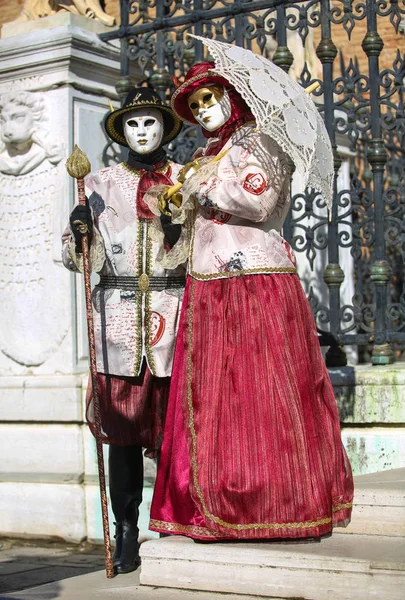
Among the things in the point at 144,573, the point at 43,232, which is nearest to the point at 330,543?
the point at 144,573

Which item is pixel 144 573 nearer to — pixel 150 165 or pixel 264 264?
pixel 264 264

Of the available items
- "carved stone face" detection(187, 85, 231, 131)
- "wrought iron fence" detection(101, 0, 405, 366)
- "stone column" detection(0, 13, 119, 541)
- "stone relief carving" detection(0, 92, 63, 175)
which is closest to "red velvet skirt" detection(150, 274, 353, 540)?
"carved stone face" detection(187, 85, 231, 131)

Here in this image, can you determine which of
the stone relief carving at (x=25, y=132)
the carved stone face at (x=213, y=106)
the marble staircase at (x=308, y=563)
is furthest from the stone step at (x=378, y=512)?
the stone relief carving at (x=25, y=132)

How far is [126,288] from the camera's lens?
200 inches

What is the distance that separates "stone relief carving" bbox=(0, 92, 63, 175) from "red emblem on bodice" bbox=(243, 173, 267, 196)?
2545 millimetres

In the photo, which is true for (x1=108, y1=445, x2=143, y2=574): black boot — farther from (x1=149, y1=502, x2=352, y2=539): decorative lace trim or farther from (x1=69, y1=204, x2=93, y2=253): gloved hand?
(x1=69, y1=204, x2=93, y2=253): gloved hand

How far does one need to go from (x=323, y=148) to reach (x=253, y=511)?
4.74 feet

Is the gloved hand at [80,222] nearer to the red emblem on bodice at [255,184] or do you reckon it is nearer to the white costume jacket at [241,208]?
the white costume jacket at [241,208]

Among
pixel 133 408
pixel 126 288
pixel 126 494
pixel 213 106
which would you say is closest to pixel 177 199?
pixel 213 106

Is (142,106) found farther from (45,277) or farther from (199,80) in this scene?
(45,277)

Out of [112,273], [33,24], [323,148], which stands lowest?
[112,273]

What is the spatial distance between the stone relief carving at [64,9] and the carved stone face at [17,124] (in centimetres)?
72

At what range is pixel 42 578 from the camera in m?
5.73

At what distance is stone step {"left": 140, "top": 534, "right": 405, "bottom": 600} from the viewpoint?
4.12 metres
